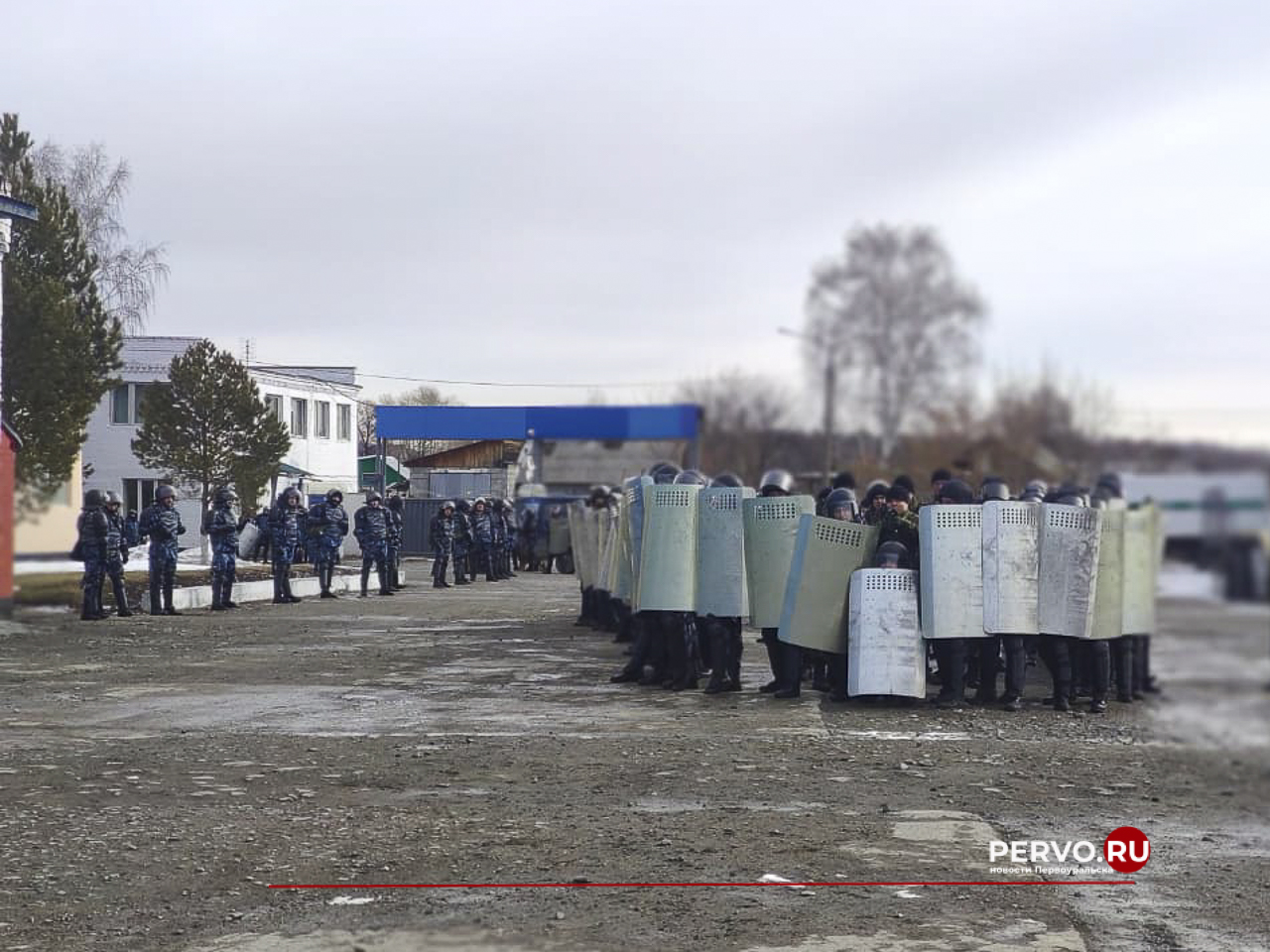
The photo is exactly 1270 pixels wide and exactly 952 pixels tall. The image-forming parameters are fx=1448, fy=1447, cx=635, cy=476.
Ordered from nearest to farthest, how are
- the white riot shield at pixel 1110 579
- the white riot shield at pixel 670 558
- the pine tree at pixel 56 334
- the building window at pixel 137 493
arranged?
the white riot shield at pixel 1110 579 → the pine tree at pixel 56 334 → the building window at pixel 137 493 → the white riot shield at pixel 670 558

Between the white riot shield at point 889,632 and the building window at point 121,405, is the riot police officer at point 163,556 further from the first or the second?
the building window at point 121,405

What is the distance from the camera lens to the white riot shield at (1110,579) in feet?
4.23

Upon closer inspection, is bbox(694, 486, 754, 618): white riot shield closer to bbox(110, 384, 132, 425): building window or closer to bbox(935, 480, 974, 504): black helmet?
bbox(110, 384, 132, 425): building window

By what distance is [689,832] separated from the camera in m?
6.54

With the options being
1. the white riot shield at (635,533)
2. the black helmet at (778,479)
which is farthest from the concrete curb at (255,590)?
the black helmet at (778,479)

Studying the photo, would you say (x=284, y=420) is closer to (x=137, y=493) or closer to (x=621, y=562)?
(x=137, y=493)

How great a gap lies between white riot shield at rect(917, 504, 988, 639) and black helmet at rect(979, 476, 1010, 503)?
27.2ft

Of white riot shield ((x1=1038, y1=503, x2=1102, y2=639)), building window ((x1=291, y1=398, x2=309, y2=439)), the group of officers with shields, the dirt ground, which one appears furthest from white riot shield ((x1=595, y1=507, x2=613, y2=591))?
white riot shield ((x1=1038, y1=503, x2=1102, y2=639))

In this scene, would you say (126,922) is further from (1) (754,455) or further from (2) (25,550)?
(1) (754,455)

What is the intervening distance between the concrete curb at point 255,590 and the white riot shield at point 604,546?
7429 millimetres

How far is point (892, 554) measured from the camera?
11.1 metres

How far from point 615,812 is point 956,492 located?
5.53 metres

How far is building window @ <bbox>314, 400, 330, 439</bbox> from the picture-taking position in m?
2.76

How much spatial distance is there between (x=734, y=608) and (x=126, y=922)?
288 inches
